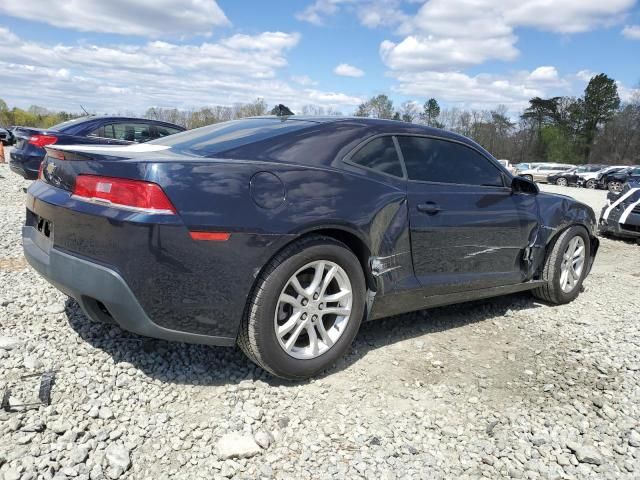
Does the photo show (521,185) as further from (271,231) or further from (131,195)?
(131,195)

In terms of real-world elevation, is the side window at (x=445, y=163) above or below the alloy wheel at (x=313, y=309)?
above

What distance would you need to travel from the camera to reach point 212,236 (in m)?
2.42

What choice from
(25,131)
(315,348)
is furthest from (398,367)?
(25,131)

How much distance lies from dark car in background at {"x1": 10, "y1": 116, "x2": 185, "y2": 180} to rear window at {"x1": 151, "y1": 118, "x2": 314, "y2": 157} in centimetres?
535

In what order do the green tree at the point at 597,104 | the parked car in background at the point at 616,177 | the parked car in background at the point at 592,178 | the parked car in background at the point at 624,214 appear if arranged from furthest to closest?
1. the green tree at the point at 597,104
2. the parked car in background at the point at 592,178
3. the parked car in background at the point at 616,177
4. the parked car in background at the point at 624,214

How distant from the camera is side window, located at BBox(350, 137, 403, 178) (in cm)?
312

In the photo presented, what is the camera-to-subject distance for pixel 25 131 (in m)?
9.52

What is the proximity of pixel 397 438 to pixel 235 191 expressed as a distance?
1.43 metres

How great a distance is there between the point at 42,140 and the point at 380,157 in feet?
24.9

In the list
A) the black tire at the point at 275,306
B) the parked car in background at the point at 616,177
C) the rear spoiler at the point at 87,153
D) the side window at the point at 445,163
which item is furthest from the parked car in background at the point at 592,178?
the rear spoiler at the point at 87,153

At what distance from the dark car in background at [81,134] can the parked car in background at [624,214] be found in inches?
298

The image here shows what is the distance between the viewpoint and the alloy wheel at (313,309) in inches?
109

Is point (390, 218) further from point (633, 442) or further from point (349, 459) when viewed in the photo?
point (633, 442)

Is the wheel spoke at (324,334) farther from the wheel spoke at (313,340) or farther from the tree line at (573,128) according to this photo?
the tree line at (573,128)
